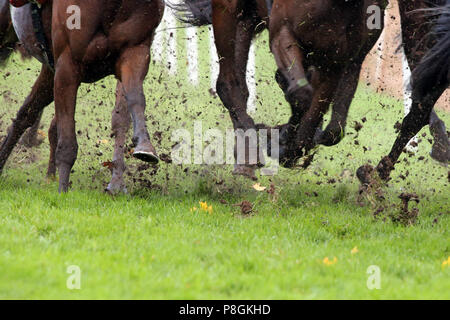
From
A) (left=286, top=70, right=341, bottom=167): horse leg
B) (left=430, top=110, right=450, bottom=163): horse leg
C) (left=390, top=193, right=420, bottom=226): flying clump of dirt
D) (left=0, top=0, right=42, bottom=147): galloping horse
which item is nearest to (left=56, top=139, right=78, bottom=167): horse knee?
(left=286, top=70, right=341, bottom=167): horse leg

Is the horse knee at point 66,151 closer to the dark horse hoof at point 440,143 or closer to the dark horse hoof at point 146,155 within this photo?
the dark horse hoof at point 146,155

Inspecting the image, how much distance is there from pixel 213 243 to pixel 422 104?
3.55m

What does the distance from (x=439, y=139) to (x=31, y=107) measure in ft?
15.1

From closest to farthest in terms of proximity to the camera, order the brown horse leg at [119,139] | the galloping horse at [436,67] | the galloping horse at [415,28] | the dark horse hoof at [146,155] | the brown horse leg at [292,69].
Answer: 1. the dark horse hoof at [146,155]
2. the galloping horse at [436,67]
3. the brown horse leg at [292,69]
4. the brown horse leg at [119,139]
5. the galloping horse at [415,28]

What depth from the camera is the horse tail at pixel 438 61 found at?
5.61 m

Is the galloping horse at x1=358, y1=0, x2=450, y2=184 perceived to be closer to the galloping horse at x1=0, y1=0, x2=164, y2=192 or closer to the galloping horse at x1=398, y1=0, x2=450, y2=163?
the galloping horse at x1=398, y1=0, x2=450, y2=163

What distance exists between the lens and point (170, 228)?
5.00 meters

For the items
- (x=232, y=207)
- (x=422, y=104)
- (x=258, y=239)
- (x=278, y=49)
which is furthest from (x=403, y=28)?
(x=258, y=239)

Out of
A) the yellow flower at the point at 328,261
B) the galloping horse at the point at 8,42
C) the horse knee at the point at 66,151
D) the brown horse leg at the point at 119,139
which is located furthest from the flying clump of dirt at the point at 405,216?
the galloping horse at the point at 8,42

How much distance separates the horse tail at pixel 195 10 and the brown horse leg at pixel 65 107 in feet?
8.54

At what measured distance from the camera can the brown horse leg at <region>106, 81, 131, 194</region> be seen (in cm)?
655

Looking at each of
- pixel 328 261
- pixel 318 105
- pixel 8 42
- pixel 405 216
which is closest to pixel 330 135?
pixel 318 105

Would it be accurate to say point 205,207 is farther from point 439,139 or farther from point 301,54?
point 439,139
